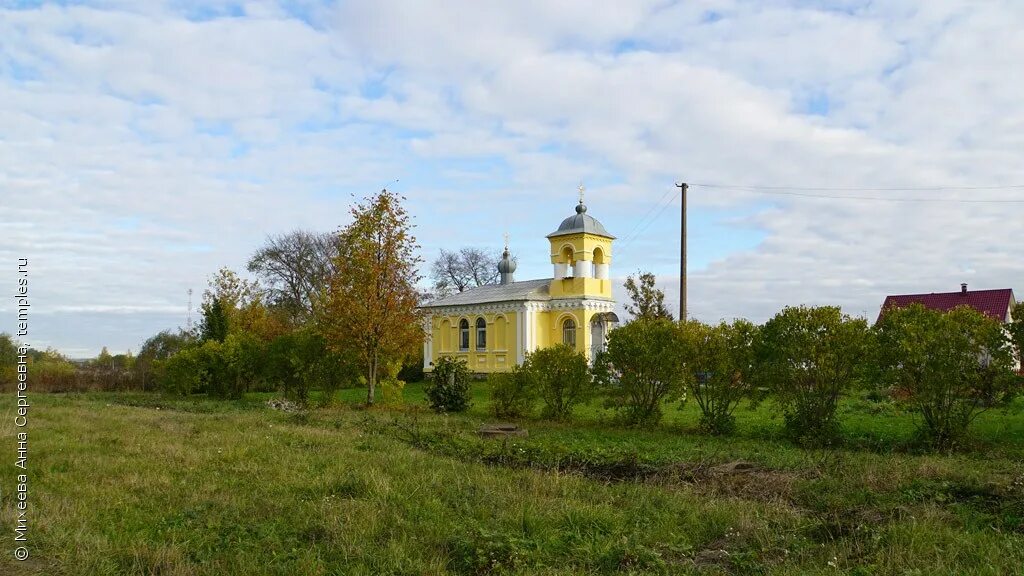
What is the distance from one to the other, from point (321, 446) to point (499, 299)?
23.7m

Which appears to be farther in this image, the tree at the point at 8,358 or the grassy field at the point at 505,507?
the tree at the point at 8,358

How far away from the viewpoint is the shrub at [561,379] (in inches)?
629

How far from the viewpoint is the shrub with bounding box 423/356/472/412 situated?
18641mm

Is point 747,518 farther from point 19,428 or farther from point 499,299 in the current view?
point 499,299

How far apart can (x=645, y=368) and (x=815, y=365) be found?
3.30 meters

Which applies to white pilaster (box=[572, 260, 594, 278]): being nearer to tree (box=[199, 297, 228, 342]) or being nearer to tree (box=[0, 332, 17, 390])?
tree (box=[199, 297, 228, 342])

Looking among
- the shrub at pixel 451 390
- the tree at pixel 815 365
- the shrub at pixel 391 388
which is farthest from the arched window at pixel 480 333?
the tree at pixel 815 365

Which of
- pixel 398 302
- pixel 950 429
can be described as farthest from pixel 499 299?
pixel 950 429

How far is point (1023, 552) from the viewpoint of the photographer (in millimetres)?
5133

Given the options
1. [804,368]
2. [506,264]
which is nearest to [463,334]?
[506,264]

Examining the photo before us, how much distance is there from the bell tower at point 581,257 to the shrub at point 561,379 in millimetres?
16550

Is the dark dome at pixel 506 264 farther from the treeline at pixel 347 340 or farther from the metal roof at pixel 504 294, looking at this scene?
the treeline at pixel 347 340

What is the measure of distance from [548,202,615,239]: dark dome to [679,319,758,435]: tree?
18989 millimetres

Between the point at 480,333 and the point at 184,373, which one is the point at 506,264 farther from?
the point at 184,373
